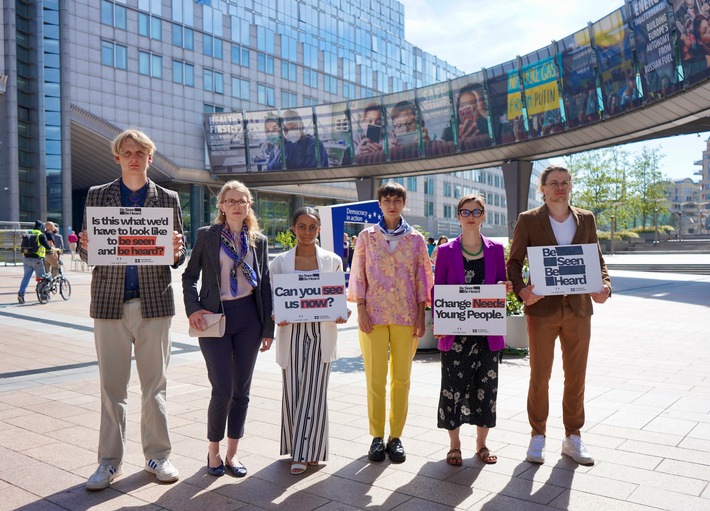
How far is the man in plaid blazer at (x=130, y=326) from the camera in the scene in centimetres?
412

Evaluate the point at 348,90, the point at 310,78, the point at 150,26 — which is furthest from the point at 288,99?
the point at 150,26

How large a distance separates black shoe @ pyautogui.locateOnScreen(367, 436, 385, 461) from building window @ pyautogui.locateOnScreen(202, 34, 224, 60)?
56731 millimetres

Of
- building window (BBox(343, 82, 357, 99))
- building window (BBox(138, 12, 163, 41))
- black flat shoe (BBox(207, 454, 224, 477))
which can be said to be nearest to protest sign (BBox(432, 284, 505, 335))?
black flat shoe (BBox(207, 454, 224, 477))

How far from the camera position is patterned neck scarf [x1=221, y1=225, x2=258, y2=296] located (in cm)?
427

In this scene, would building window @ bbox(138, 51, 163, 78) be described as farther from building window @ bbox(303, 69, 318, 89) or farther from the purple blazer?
the purple blazer

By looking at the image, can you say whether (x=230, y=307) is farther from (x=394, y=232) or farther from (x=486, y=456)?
(x=486, y=456)

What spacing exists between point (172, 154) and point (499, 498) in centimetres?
5398

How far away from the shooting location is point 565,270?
14.8 ft

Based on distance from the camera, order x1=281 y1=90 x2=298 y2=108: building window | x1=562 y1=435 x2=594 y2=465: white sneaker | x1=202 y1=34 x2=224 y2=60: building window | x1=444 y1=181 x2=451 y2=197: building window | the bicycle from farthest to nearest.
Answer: x1=444 y1=181 x2=451 y2=197: building window, x1=281 y1=90 x2=298 y2=108: building window, x1=202 y1=34 x2=224 y2=60: building window, the bicycle, x1=562 y1=435 x2=594 y2=465: white sneaker

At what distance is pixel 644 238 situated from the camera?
178 feet

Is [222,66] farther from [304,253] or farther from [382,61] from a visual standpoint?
[304,253]

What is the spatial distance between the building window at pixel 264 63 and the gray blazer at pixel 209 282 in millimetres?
59871

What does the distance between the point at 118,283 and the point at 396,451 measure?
2.22 meters

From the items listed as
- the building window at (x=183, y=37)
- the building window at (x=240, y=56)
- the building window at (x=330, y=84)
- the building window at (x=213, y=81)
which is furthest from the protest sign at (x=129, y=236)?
the building window at (x=330, y=84)
